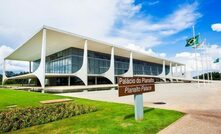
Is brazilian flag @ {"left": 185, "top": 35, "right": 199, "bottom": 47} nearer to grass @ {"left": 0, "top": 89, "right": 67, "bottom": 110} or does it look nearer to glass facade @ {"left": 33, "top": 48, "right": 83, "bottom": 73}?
glass facade @ {"left": 33, "top": 48, "right": 83, "bottom": 73}

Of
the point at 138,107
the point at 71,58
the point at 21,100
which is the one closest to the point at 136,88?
the point at 138,107

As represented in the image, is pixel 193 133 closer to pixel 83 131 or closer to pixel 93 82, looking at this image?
pixel 83 131

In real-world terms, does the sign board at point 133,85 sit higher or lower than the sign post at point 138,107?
higher

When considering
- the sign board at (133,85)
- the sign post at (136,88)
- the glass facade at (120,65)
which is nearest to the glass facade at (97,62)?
the glass facade at (120,65)

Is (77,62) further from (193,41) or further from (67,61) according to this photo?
(193,41)

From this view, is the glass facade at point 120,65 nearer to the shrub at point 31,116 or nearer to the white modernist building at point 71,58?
the white modernist building at point 71,58

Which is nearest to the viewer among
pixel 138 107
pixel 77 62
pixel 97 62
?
pixel 138 107

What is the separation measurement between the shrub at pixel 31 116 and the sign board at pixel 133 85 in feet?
9.48

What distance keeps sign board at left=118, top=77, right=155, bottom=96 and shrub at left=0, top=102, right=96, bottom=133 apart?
9.48 ft

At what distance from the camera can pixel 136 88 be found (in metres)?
6.95

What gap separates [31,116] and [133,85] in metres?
4.29

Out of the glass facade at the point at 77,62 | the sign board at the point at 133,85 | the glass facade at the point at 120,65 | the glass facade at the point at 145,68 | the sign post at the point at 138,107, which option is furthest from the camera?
the glass facade at the point at 145,68

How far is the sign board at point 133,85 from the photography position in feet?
20.5

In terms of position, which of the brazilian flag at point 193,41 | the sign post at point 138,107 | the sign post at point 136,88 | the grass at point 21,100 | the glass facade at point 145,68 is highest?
the brazilian flag at point 193,41
